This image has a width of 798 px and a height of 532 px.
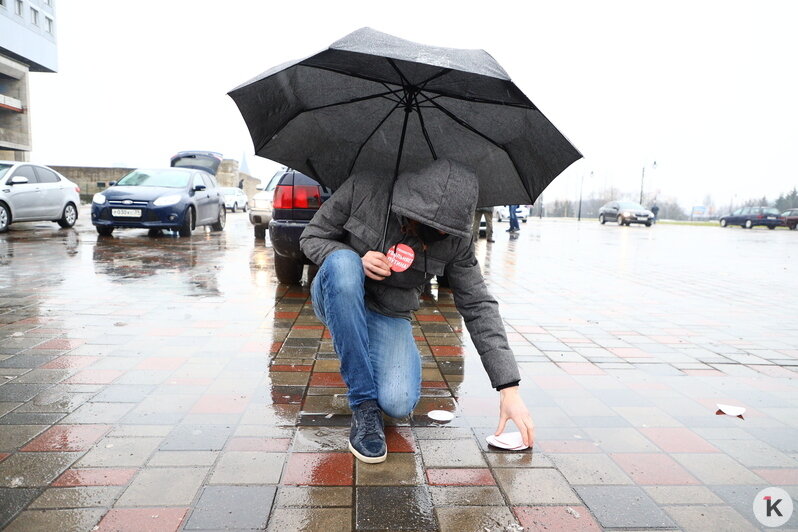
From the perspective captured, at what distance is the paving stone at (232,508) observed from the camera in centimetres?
174

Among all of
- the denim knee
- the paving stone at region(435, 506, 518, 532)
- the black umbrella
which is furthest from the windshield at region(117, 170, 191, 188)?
the paving stone at region(435, 506, 518, 532)

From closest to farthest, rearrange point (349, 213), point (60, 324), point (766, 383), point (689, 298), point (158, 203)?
point (349, 213), point (766, 383), point (60, 324), point (689, 298), point (158, 203)

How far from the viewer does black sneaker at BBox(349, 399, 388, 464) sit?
217cm

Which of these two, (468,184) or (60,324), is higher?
(468,184)

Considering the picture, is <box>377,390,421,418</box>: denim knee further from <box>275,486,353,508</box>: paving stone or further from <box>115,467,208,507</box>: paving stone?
<box>115,467,208,507</box>: paving stone

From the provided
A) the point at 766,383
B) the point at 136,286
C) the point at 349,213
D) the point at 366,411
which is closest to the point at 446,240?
the point at 349,213

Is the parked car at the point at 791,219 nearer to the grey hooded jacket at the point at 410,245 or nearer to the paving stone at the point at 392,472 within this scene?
the grey hooded jacket at the point at 410,245

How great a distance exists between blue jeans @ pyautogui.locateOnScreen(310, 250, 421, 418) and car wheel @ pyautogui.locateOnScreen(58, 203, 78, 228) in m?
13.2

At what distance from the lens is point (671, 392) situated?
311cm

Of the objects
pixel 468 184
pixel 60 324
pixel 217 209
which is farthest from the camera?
pixel 217 209

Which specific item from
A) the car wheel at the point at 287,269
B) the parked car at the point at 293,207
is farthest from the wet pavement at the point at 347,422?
the car wheel at the point at 287,269

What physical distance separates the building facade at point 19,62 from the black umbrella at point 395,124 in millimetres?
47329

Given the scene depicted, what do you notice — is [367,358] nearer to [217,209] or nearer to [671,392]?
[671,392]

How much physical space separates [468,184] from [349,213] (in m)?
0.61
